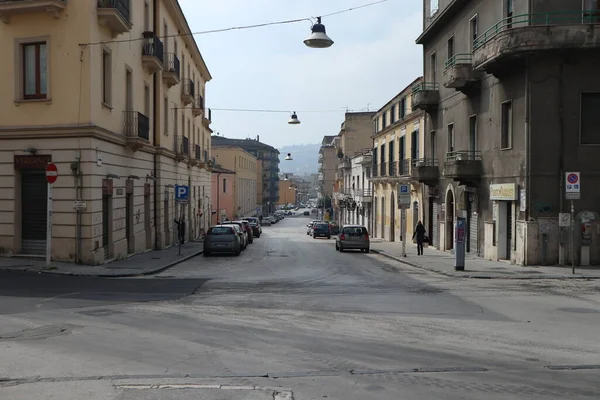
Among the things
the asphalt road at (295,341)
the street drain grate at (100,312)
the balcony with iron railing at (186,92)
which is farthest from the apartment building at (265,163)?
the street drain grate at (100,312)

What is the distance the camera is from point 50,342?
8.45 meters

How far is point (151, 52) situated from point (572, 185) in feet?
59.0

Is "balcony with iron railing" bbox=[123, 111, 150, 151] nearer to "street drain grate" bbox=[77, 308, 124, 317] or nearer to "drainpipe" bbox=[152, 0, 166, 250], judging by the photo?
"drainpipe" bbox=[152, 0, 166, 250]

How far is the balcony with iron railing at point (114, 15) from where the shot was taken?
61.8ft

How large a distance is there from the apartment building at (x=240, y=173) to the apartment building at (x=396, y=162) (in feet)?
111

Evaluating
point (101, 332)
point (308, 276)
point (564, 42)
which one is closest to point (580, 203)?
point (564, 42)

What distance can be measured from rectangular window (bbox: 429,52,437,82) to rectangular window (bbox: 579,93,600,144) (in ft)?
40.3

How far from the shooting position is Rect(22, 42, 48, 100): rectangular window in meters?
18.8

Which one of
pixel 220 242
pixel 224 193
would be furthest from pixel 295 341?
pixel 224 193

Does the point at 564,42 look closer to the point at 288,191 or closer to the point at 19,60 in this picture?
the point at 19,60

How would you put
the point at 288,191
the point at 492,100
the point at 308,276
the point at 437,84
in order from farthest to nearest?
the point at 288,191, the point at 437,84, the point at 492,100, the point at 308,276

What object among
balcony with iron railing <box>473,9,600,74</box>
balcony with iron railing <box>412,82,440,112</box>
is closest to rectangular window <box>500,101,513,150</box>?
balcony with iron railing <box>473,9,600,74</box>

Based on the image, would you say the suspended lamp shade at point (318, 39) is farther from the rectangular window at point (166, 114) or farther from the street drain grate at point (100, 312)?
the rectangular window at point (166, 114)

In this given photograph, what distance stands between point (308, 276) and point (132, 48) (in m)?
12.4
